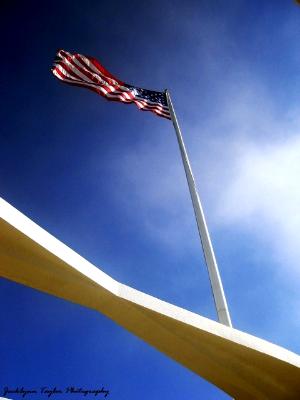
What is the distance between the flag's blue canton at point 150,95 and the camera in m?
10.1

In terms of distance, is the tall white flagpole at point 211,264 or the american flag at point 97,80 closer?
the tall white flagpole at point 211,264

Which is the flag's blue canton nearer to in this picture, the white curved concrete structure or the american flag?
the american flag

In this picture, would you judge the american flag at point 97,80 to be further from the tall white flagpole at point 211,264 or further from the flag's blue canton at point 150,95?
the tall white flagpole at point 211,264

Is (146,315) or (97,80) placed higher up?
(97,80)

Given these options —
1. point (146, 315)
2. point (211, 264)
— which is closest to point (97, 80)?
point (211, 264)

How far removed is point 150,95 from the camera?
33.9 feet

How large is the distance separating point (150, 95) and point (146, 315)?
802cm

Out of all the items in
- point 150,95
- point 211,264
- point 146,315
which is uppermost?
point 150,95

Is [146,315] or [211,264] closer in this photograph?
[146,315]

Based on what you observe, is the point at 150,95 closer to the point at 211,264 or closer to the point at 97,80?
the point at 97,80

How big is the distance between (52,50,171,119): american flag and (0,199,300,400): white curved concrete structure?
22.4 ft

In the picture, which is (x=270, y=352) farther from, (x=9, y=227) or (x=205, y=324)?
(x=9, y=227)

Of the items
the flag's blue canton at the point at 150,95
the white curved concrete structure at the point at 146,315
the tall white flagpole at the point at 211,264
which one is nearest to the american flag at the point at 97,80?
the flag's blue canton at the point at 150,95

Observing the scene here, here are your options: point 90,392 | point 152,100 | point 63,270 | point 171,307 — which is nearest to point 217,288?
point 171,307
